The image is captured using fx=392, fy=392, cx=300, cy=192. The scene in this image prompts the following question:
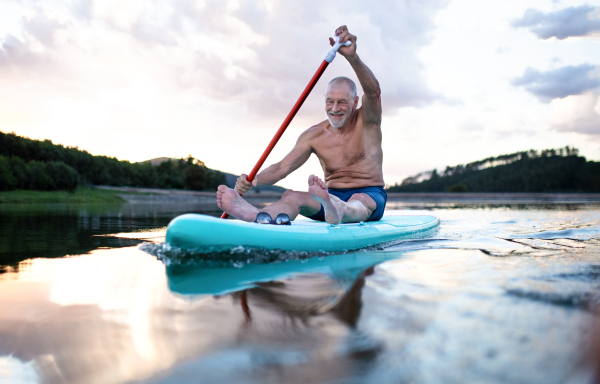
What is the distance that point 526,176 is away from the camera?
57844 millimetres

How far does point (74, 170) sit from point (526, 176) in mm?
58060

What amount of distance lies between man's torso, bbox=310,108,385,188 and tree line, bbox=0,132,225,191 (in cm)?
3204

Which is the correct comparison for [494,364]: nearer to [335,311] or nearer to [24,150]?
[335,311]

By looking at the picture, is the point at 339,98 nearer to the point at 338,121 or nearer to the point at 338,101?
the point at 338,101

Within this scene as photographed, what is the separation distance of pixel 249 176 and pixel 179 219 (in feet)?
4.92

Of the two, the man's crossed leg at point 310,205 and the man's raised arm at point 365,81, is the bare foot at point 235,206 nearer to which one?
the man's crossed leg at point 310,205

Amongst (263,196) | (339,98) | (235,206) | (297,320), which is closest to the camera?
(297,320)

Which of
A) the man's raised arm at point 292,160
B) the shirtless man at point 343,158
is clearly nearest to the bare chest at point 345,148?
the shirtless man at point 343,158

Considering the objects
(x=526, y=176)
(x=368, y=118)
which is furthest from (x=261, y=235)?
(x=526, y=176)

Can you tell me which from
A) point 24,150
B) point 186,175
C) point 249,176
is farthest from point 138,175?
point 249,176

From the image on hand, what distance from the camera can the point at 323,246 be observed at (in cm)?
301

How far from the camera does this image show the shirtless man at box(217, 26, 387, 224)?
3654mm

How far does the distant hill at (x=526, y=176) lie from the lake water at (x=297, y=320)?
159 feet

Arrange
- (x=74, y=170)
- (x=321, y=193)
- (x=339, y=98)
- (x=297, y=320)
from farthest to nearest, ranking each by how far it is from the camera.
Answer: (x=74, y=170)
(x=339, y=98)
(x=321, y=193)
(x=297, y=320)
